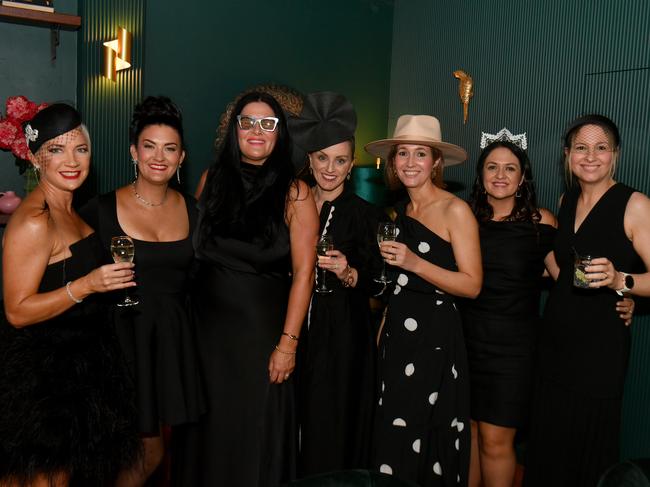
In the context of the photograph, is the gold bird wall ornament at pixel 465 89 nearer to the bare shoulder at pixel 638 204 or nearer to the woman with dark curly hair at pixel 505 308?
the woman with dark curly hair at pixel 505 308

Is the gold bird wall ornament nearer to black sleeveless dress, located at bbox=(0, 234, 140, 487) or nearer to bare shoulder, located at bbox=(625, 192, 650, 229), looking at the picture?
bare shoulder, located at bbox=(625, 192, 650, 229)

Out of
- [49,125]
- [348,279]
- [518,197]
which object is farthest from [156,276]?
[518,197]

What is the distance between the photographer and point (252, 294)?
2557mm

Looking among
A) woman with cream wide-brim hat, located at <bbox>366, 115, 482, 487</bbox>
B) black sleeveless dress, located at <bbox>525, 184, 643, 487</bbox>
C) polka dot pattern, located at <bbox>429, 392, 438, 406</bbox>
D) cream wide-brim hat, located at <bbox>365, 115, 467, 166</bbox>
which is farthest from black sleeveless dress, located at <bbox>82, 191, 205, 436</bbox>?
black sleeveless dress, located at <bbox>525, 184, 643, 487</bbox>

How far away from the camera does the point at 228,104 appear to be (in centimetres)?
403

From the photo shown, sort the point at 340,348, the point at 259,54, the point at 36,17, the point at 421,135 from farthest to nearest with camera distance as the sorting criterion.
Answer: the point at 259,54, the point at 36,17, the point at 421,135, the point at 340,348

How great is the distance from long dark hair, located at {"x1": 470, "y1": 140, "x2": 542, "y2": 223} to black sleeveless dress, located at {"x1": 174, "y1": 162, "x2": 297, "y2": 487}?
3.58ft

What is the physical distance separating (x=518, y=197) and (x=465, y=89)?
1312 millimetres

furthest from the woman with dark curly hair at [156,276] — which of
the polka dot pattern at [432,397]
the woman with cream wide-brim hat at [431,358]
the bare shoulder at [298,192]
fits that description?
the polka dot pattern at [432,397]

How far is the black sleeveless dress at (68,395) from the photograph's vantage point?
2.05 meters

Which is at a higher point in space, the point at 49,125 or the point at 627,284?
the point at 49,125

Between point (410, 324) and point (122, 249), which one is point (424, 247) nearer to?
point (410, 324)

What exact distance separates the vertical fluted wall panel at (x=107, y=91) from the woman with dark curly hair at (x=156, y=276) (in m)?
1.31

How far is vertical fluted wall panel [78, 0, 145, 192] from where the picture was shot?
3754 millimetres
